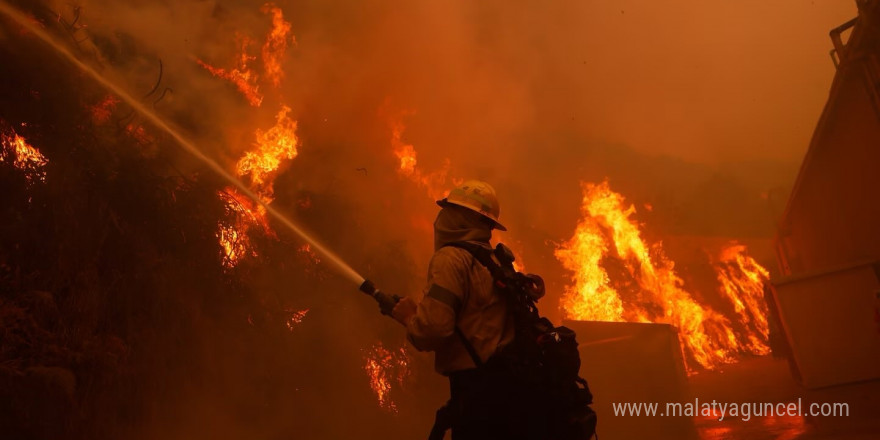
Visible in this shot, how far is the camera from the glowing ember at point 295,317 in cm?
620

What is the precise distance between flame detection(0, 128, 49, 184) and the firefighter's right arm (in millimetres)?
4056

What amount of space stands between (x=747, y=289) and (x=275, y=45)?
24.6 m

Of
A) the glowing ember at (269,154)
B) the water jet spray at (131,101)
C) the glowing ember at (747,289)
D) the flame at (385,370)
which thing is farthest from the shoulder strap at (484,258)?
the glowing ember at (747,289)

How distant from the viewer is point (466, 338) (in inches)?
95.8

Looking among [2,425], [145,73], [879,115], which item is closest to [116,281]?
[2,425]

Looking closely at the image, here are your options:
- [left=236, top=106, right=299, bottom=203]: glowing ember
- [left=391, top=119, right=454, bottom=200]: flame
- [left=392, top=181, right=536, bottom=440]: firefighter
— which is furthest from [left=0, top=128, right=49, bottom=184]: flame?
[left=391, top=119, right=454, bottom=200]: flame

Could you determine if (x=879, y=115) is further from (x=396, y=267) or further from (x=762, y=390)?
(x=396, y=267)

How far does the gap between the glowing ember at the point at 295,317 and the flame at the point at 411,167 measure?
453 cm

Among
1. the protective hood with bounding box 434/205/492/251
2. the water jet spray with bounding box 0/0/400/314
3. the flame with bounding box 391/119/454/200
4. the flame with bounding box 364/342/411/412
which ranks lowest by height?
the protective hood with bounding box 434/205/492/251

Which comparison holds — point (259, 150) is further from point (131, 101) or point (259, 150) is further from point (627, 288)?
point (627, 288)

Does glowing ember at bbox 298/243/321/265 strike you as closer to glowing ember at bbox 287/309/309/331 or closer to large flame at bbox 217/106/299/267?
large flame at bbox 217/106/299/267

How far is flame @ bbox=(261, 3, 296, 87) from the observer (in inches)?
326

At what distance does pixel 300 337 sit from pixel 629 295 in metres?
14.2

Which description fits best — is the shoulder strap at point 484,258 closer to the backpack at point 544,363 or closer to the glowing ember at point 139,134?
the backpack at point 544,363
